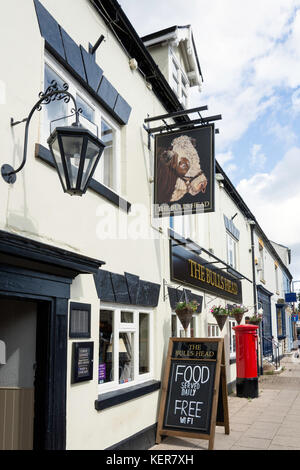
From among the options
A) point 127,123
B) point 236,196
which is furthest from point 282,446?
point 236,196

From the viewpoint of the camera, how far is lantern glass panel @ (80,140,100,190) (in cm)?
402

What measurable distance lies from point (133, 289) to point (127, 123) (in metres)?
2.65

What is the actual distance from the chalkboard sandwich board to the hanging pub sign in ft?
7.60

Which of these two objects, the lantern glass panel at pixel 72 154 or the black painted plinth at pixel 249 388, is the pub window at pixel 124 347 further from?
the black painted plinth at pixel 249 388

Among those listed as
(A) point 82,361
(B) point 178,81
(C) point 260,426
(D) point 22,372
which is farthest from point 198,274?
(D) point 22,372

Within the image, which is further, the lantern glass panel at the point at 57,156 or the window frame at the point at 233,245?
the window frame at the point at 233,245

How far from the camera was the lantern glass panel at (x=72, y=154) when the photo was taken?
3.95m

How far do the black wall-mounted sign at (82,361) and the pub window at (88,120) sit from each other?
231 cm

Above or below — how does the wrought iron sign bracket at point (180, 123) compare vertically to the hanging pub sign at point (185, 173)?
above

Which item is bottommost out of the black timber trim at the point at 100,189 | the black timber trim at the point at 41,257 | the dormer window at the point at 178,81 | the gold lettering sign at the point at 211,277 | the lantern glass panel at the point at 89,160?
the black timber trim at the point at 41,257

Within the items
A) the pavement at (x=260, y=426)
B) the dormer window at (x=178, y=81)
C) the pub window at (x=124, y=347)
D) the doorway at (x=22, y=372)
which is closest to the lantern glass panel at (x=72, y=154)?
the doorway at (x=22, y=372)

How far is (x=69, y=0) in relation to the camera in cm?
566

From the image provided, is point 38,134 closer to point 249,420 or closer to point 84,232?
point 84,232
